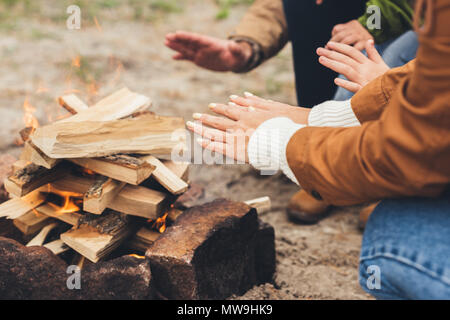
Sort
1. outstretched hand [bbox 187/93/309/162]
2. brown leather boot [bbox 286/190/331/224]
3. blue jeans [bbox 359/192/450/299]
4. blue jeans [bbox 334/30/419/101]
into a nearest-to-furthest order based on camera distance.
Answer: blue jeans [bbox 359/192/450/299] < outstretched hand [bbox 187/93/309/162] < blue jeans [bbox 334/30/419/101] < brown leather boot [bbox 286/190/331/224]

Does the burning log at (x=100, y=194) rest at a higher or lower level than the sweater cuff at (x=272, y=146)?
lower

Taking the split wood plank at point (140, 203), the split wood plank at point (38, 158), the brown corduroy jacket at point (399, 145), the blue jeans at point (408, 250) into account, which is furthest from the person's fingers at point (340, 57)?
the split wood plank at point (38, 158)

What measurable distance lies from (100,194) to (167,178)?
311mm

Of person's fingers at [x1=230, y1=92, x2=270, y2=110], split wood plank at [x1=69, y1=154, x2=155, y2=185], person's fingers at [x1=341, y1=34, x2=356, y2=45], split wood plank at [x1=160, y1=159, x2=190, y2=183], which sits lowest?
split wood plank at [x1=160, y1=159, x2=190, y2=183]

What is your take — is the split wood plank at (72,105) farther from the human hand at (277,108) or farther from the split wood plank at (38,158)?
the human hand at (277,108)

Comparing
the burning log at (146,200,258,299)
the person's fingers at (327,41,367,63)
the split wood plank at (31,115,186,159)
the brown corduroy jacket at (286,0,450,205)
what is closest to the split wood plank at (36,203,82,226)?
the split wood plank at (31,115,186,159)

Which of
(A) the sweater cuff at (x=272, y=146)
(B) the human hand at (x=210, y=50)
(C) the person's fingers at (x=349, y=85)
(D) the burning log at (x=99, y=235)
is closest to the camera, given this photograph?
(A) the sweater cuff at (x=272, y=146)

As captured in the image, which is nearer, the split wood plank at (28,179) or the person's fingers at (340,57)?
the split wood plank at (28,179)

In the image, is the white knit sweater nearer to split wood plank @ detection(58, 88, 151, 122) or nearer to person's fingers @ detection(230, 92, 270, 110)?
person's fingers @ detection(230, 92, 270, 110)

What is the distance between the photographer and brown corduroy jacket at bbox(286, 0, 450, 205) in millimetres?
1022

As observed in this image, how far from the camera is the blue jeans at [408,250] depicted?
3.92ft

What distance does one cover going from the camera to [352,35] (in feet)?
7.86

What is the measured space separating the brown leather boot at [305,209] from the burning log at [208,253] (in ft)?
2.69

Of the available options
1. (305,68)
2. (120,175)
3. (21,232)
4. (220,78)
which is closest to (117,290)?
(120,175)
